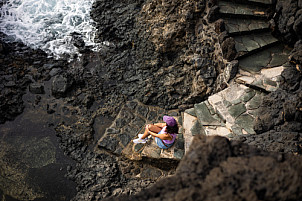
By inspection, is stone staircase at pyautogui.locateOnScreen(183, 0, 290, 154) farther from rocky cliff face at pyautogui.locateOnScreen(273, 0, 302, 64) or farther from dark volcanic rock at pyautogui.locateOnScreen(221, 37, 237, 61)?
rocky cliff face at pyautogui.locateOnScreen(273, 0, 302, 64)

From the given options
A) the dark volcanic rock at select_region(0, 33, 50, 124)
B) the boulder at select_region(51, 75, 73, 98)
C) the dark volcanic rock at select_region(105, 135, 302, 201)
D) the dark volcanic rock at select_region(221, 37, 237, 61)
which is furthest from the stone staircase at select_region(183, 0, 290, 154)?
the dark volcanic rock at select_region(0, 33, 50, 124)

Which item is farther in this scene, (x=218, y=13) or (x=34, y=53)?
(x=34, y=53)

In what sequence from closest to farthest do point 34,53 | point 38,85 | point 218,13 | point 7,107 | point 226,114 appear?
point 226,114 → point 218,13 → point 7,107 → point 38,85 → point 34,53

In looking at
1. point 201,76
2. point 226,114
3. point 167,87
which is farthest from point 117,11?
point 226,114

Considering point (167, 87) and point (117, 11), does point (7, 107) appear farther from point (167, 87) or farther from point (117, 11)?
point (117, 11)

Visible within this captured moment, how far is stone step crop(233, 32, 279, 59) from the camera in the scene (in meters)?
5.75

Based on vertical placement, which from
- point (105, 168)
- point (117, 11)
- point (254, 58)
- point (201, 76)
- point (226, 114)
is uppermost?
point (117, 11)

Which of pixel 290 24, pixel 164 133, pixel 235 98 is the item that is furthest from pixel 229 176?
pixel 290 24

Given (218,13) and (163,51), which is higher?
(218,13)

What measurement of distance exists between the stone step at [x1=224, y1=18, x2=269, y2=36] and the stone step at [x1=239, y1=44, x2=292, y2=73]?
2.31 feet

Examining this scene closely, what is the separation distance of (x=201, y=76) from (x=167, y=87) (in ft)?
4.24

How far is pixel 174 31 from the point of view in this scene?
24.1 ft

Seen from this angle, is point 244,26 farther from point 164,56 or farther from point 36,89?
point 36,89

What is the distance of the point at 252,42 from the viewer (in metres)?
5.91
